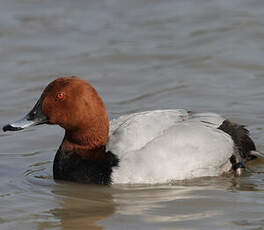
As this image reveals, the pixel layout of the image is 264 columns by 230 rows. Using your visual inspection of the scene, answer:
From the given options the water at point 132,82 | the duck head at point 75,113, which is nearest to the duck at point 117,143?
the duck head at point 75,113

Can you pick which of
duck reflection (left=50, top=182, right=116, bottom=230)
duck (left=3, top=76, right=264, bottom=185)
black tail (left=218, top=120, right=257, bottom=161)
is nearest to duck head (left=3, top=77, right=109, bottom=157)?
duck (left=3, top=76, right=264, bottom=185)

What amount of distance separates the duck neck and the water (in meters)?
0.26

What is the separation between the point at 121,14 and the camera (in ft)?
33.4

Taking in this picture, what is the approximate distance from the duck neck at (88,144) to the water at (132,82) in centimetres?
26

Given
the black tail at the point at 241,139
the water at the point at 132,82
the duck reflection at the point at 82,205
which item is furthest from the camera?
the black tail at the point at 241,139

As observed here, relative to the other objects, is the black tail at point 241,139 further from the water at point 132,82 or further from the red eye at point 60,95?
the red eye at point 60,95

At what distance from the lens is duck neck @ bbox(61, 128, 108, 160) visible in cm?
538

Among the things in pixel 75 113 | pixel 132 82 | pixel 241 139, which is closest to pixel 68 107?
pixel 75 113

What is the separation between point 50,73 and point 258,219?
463 cm

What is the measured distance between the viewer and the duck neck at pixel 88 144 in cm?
538

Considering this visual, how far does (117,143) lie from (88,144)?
242mm

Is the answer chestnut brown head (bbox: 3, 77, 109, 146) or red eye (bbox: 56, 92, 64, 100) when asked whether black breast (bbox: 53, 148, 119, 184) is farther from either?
red eye (bbox: 56, 92, 64, 100)

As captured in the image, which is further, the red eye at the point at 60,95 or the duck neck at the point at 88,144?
the duck neck at the point at 88,144

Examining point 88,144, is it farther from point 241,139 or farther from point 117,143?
point 241,139
